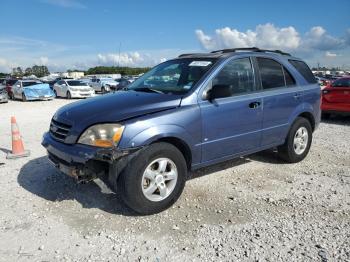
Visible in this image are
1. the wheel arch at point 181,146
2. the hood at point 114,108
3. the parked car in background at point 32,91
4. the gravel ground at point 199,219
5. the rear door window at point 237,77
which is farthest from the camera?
the parked car in background at point 32,91

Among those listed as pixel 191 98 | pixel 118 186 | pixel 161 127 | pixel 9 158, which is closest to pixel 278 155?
pixel 191 98

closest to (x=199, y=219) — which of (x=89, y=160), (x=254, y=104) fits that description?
(x=89, y=160)

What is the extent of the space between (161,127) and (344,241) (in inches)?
86.5

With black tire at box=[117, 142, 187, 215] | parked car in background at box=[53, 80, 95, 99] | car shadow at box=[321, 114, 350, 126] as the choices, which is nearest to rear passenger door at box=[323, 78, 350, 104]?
car shadow at box=[321, 114, 350, 126]

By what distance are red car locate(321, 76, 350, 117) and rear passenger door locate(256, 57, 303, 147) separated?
5.34 m

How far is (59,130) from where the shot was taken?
4.18m

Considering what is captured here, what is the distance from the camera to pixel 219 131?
4.43 meters

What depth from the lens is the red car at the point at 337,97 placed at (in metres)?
10.1

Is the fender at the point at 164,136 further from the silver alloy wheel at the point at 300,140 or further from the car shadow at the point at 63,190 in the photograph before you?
the silver alloy wheel at the point at 300,140

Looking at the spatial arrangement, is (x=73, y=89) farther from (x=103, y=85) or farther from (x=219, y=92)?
(x=219, y=92)

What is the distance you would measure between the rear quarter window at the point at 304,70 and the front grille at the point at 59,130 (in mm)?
3928

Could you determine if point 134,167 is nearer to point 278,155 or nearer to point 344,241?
point 344,241

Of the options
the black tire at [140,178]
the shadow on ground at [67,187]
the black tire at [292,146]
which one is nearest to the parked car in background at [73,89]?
the shadow on ground at [67,187]

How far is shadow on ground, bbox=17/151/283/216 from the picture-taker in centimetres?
425
